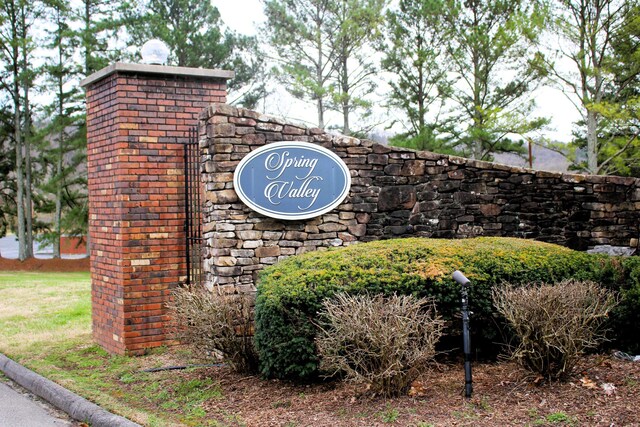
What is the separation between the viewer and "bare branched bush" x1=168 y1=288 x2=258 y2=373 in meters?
6.39

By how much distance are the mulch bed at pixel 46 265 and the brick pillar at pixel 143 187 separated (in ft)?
65.4

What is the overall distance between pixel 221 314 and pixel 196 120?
2.93 metres

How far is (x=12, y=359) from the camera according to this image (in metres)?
8.32

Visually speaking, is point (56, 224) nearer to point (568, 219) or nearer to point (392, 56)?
point (392, 56)

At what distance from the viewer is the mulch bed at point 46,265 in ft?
89.1

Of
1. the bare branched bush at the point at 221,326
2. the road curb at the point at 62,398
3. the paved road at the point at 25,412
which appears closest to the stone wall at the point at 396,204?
the bare branched bush at the point at 221,326

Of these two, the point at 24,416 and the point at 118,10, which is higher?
the point at 118,10

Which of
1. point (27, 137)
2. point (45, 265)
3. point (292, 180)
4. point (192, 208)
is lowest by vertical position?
point (45, 265)

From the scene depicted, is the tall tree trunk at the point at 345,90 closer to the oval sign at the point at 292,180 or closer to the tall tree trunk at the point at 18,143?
the tall tree trunk at the point at 18,143

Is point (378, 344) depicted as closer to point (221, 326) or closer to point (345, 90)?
point (221, 326)

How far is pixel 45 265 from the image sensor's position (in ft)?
90.4

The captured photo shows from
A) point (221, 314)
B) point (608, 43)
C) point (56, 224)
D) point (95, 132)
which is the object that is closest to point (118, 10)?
point (56, 224)

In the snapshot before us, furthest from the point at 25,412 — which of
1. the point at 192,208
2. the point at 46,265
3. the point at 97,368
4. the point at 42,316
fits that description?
the point at 46,265

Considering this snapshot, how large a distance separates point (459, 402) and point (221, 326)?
232 cm
